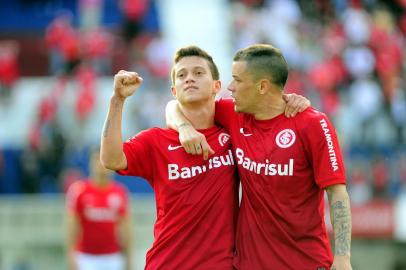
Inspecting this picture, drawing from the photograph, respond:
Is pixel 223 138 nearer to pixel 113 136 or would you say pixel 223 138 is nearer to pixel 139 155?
pixel 139 155

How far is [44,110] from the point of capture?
19.2m

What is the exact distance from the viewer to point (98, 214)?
1248 cm

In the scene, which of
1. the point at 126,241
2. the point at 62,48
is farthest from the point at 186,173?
the point at 62,48

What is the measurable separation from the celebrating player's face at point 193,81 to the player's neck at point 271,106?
400 mm

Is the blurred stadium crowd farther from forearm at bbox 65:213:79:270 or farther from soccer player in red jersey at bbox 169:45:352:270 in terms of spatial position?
soccer player in red jersey at bbox 169:45:352:270

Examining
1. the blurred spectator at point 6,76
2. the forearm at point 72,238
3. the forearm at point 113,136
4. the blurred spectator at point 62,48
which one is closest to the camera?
the forearm at point 113,136

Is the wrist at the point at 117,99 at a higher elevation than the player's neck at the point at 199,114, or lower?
higher

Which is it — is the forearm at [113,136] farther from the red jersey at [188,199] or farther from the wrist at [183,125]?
the wrist at [183,125]

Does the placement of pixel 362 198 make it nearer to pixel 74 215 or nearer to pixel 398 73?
pixel 398 73

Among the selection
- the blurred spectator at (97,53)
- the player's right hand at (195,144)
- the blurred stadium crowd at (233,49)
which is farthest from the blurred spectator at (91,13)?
the player's right hand at (195,144)

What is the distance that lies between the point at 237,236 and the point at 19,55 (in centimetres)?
1560

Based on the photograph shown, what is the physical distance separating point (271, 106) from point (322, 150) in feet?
1.69

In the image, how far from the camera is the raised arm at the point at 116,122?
6.55 meters

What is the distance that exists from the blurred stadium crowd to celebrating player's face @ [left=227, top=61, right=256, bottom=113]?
11188 mm
